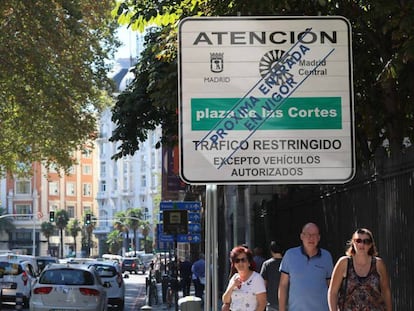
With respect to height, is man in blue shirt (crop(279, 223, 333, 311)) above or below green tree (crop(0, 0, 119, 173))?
below

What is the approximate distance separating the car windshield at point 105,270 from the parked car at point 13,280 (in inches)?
90.9

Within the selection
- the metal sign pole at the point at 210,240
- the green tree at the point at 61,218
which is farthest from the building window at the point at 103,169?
the metal sign pole at the point at 210,240

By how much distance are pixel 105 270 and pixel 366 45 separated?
18.2 m

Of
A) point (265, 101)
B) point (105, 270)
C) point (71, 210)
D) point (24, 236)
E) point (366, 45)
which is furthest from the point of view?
point (71, 210)

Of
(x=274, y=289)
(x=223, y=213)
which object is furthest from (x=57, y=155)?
(x=274, y=289)

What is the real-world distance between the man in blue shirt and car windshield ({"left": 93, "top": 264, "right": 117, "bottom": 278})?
21056 millimetres

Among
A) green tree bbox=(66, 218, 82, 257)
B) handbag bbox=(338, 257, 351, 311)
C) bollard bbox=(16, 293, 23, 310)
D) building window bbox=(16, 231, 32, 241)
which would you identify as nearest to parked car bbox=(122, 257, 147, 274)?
green tree bbox=(66, 218, 82, 257)

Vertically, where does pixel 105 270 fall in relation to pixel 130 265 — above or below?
above

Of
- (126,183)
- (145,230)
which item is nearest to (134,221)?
(145,230)

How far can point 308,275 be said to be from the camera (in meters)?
7.40

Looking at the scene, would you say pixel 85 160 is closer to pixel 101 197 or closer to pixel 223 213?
pixel 101 197

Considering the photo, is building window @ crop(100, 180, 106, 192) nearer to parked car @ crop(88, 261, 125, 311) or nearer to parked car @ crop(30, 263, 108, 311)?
parked car @ crop(88, 261, 125, 311)

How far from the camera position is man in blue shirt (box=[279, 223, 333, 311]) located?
289 inches

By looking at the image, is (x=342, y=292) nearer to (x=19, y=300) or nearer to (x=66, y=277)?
(x=66, y=277)
